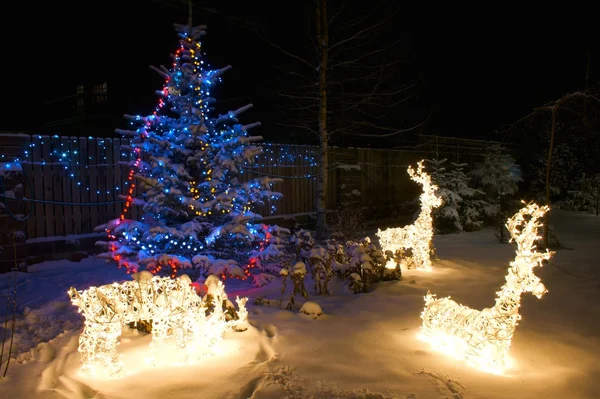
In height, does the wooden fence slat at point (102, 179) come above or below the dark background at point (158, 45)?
below

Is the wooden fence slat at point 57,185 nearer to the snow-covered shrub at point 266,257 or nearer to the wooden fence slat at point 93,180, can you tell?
the wooden fence slat at point 93,180

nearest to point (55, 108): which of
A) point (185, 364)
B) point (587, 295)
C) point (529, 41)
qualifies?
point (185, 364)

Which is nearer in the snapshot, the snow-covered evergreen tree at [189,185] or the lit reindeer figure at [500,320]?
the lit reindeer figure at [500,320]

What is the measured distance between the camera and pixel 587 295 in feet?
22.1

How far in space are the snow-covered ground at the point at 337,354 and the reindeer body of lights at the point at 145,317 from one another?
0.19 m

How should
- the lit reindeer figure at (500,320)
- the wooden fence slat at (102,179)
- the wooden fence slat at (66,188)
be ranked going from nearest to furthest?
the lit reindeer figure at (500,320), the wooden fence slat at (66,188), the wooden fence slat at (102,179)

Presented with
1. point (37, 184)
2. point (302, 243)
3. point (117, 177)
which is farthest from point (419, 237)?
point (37, 184)

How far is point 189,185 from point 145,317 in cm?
299

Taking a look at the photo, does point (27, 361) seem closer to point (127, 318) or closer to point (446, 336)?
point (127, 318)

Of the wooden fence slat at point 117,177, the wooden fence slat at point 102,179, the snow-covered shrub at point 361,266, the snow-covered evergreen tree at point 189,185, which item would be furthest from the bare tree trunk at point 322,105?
the wooden fence slat at point 102,179

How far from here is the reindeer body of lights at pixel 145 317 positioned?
380cm

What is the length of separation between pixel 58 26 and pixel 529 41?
22563 mm

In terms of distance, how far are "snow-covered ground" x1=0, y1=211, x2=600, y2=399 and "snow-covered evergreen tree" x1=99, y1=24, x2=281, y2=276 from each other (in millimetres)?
906

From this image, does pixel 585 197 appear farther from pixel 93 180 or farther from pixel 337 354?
pixel 93 180
